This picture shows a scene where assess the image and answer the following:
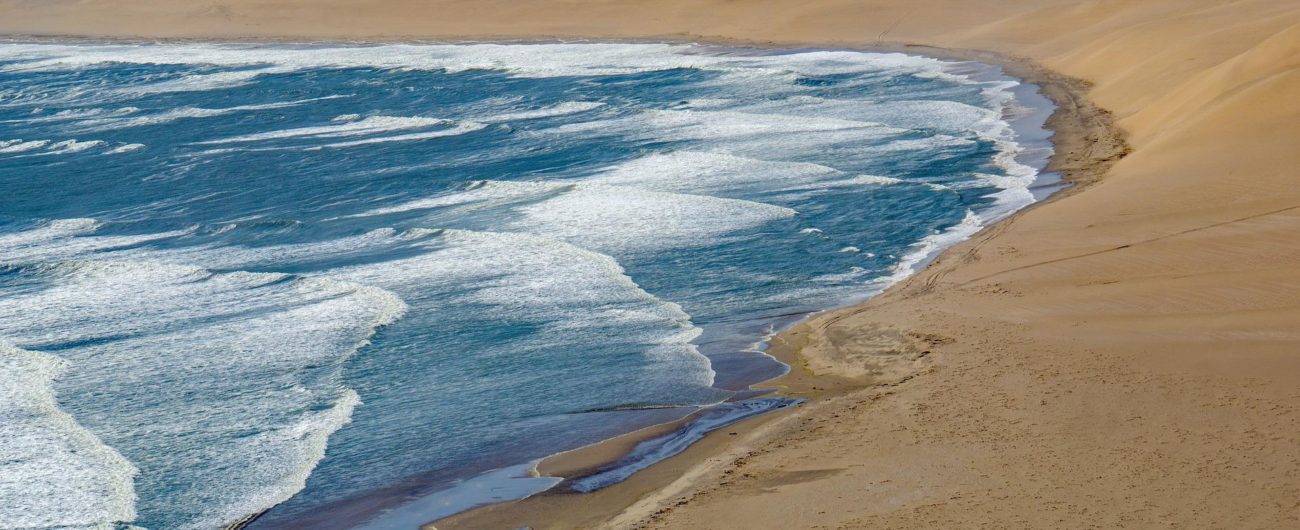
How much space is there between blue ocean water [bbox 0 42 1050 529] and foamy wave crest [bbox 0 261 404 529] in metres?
0.03

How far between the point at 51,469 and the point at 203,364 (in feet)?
6.04

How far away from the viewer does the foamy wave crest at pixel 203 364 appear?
7359 millimetres

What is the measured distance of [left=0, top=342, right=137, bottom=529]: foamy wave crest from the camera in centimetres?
686

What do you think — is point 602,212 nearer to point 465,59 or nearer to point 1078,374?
point 1078,374

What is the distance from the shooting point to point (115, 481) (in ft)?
23.9

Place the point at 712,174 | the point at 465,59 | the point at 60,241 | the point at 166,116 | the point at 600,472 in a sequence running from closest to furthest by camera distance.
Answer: the point at 600,472
the point at 60,241
the point at 712,174
the point at 166,116
the point at 465,59

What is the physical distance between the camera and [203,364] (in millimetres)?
9281

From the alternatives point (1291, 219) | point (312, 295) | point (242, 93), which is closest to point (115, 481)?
point (312, 295)

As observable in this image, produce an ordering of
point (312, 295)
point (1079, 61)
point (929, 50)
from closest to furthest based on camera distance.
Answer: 1. point (312, 295)
2. point (1079, 61)
3. point (929, 50)

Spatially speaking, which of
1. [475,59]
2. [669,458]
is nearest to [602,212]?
[669,458]

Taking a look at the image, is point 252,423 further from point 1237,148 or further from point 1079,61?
point 1079,61

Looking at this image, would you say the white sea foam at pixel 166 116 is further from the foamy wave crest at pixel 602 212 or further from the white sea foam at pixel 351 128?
the foamy wave crest at pixel 602 212

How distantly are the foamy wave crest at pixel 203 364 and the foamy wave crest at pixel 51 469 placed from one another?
0.12 meters

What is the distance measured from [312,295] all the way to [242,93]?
1685 cm
